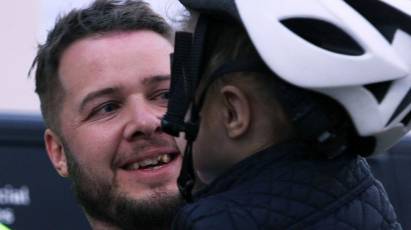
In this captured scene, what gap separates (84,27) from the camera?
3.20 meters

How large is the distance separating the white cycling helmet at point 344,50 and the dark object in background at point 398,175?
2679 mm

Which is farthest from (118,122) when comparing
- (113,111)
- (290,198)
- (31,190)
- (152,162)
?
(31,190)

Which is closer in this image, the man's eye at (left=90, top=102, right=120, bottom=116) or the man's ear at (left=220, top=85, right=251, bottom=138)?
the man's ear at (left=220, top=85, right=251, bottom=138)

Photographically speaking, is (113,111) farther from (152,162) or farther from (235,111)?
(235,111)

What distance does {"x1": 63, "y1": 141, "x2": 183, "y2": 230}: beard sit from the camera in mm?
2947

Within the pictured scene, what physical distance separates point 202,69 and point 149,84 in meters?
1.07

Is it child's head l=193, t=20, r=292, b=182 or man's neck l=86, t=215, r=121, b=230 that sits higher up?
child's head l=193, t=20, r=292, b=182

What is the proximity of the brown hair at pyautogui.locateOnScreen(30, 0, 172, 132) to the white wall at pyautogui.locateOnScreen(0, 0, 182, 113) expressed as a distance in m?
2.95

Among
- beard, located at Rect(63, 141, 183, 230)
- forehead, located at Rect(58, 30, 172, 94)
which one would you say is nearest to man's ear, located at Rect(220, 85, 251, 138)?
beard, located at Rect(63, 141, 183, 230)

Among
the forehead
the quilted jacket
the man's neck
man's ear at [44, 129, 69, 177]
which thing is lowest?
the man's neck

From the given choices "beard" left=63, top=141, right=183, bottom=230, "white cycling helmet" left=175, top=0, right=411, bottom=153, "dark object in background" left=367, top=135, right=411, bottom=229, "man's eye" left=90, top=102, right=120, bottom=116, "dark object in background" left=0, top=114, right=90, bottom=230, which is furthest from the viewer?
"dark object in background" left=367, top=135, right=411, bottom=229

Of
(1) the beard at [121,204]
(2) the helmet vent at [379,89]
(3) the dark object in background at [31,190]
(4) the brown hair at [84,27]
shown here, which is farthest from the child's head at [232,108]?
(3) the dark object in background at [31,190]

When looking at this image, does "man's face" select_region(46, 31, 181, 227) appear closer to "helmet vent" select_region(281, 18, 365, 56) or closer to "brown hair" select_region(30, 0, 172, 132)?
"brown hair" select_region(30, 0, 172, 132)

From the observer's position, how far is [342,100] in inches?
74.0
